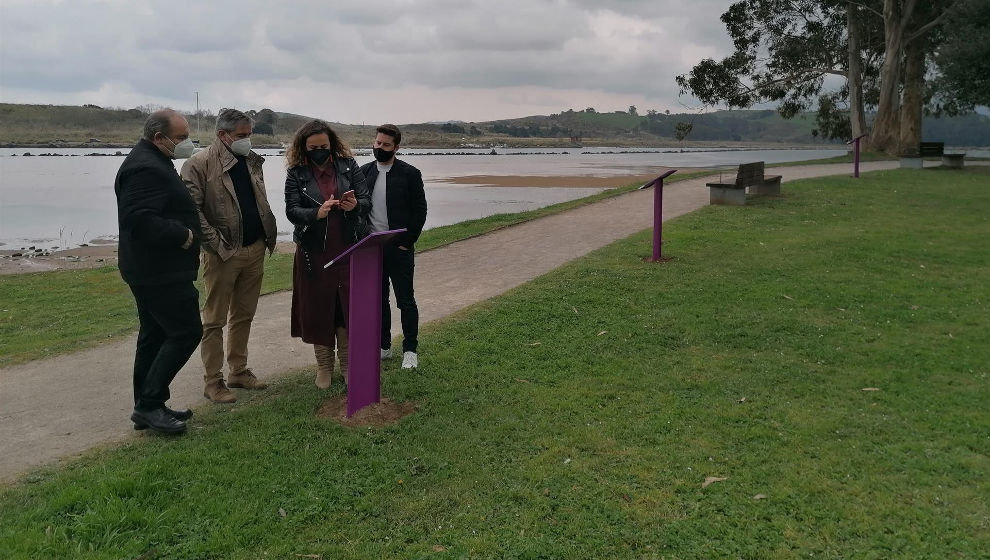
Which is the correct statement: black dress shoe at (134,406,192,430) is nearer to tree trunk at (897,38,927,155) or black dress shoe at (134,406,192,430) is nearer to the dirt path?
the dirt path

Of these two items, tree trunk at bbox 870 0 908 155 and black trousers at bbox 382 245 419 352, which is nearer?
black trousers at bbox 382 245 419 352

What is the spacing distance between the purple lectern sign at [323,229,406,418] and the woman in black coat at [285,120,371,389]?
41 cm

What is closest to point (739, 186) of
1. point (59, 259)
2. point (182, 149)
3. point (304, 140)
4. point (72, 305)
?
point (72, 305)

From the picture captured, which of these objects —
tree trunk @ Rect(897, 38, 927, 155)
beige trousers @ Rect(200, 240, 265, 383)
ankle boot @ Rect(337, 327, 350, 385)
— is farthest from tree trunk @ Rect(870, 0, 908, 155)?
beige trousers @ Rect(200, 240, 265, 383)

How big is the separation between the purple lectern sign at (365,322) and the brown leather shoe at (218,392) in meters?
0.96

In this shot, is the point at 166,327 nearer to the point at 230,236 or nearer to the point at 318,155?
the point at 230,236

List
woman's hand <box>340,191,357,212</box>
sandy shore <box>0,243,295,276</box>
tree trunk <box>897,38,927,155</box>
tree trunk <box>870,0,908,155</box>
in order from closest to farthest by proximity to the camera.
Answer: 1. woman's hand <box>340,191,357,212</box>
2. sandy shore <box>0,243,295,276</box>
3. tree trunk <box>870,0,908,155</box>
4. tree trunk <box>897,38,927,155</box>

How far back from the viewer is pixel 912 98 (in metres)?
32.7

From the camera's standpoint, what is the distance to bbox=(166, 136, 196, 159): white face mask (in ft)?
13.7

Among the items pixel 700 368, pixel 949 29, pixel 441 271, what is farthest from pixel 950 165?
pixel 700 368

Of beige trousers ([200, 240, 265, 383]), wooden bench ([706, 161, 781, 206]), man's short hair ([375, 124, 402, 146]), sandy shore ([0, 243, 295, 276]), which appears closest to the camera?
beige trousers ([200, 240, 265, 383])

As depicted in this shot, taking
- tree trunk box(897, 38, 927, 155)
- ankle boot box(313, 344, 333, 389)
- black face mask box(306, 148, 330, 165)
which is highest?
tree trunk box(897, 38, 927, 155)

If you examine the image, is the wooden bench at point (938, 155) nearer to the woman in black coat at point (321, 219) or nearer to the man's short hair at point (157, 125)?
the woman in black coat at point (321, 219)

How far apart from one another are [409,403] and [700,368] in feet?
7.16
